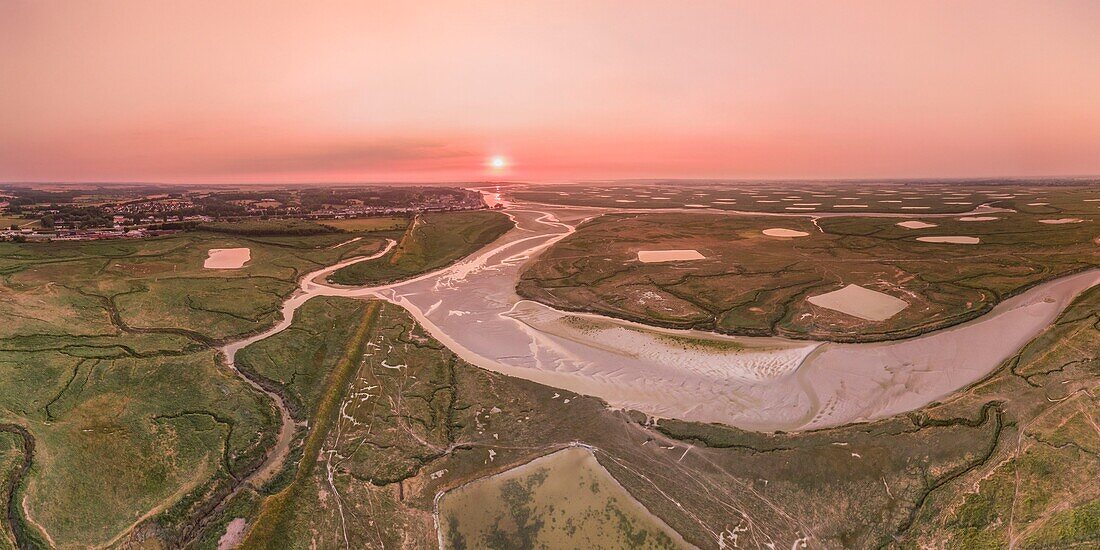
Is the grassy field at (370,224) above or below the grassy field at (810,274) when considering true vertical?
above

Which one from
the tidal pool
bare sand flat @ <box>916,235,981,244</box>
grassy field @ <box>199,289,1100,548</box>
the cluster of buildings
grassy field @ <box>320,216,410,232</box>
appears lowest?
the tidal pool

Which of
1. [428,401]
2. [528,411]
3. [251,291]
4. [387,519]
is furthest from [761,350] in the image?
[251,291]

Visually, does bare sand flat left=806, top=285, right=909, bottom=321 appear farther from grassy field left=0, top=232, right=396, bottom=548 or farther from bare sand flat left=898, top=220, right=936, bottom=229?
bare sand flat left=898, top=220, right=936, bottom=229

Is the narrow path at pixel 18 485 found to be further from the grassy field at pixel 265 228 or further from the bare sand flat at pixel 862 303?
the grassy field at pixel 265 228

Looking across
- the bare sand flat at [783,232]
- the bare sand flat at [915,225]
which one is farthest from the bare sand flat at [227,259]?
the bare sand flat at [915,225]

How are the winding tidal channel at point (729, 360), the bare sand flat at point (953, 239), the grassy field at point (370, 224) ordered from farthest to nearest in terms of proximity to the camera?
1. the grassy field at point (370, 224)
2. the bare sand flat at point (953, 239)
3. the winding tidal channel at point (729, 360)

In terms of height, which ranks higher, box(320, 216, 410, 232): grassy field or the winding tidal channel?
box(320, 216, 410, 232): grassy field

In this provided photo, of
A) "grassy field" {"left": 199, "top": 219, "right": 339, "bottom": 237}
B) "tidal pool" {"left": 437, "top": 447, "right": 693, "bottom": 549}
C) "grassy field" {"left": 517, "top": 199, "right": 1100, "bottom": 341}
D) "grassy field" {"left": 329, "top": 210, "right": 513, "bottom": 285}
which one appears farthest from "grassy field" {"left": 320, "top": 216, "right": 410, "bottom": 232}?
"tidal pool" {"left": 437, "top": 447, "right": 693, "bottom": 549}
